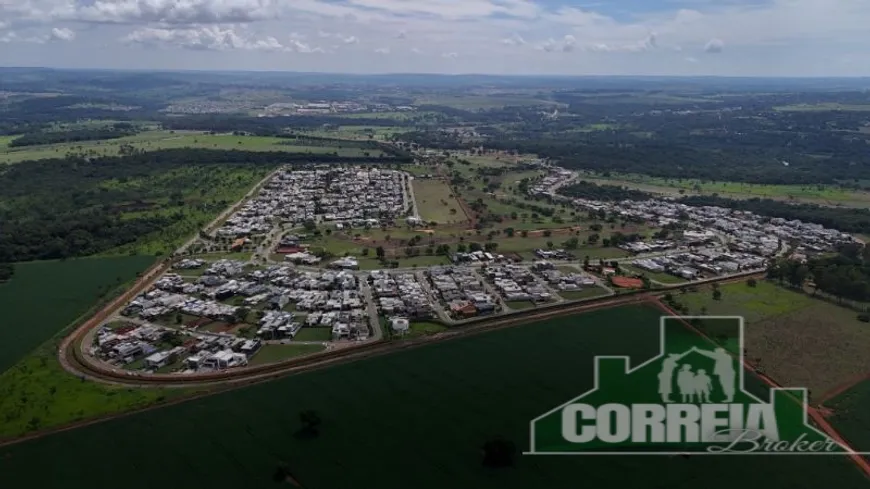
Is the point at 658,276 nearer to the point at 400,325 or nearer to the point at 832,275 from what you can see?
the point at 832,275

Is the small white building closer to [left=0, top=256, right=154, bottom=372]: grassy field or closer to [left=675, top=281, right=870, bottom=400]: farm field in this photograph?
[left=675, top=281, right=870, bottom=400]: farm field

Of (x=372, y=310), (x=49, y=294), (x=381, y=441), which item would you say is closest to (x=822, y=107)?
(x=372, y=310)

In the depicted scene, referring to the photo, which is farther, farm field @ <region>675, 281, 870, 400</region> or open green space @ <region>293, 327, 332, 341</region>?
open green space @ <region>293, 327, 332, 341</region>

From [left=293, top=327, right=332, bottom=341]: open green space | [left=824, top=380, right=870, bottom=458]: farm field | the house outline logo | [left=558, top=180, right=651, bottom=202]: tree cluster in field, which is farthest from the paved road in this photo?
[left=558, top=180, right=651, bottom=202]: tree cluster in field

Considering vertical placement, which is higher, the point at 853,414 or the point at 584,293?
the point at 584,293


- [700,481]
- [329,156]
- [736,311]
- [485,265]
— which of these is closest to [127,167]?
[329,156]

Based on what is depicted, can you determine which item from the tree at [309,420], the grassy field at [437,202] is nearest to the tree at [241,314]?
the tree at [309,420]

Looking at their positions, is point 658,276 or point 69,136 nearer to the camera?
point 658,276

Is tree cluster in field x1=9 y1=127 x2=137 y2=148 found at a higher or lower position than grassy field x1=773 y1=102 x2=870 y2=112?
lower
